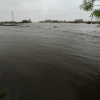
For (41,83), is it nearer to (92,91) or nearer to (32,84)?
(32,84)

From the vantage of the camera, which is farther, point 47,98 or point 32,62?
point 32,62

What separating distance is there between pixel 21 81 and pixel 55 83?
2490mm

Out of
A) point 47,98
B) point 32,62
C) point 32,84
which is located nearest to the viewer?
point 47,98

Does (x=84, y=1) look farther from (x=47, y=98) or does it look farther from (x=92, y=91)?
(x=47, y=98)

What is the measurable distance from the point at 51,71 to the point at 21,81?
2.72 meters

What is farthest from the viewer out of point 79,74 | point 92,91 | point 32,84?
point 79,74

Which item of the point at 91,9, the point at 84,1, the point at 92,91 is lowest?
the point at 92,91

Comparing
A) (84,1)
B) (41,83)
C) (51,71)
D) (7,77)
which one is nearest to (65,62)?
(51,71)

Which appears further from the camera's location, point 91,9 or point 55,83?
point 91,9

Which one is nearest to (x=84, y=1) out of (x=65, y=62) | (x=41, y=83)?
(x=65, y=62)

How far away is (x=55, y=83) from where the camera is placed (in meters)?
6.70

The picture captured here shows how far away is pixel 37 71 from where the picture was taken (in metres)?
8.02

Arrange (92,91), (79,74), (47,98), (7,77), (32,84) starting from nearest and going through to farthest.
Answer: (47,98)
(92,91)
(32,84)
(7,77)
(79,74)

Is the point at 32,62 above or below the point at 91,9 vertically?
Answer: below
